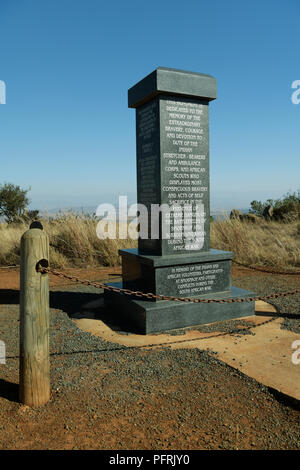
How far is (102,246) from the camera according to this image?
1014 cm

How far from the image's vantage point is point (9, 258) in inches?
400

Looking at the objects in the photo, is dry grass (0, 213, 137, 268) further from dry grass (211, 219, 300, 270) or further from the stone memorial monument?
the stone memorial monument

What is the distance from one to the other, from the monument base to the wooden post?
72.5 inches

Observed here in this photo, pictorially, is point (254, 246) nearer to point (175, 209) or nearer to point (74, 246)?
point (74, 246)

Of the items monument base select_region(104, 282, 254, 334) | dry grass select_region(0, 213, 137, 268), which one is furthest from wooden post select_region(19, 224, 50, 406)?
dry grass select_region(0, 213, 137, 268)

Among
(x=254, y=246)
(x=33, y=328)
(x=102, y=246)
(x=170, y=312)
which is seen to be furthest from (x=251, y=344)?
(x=102, y=246)

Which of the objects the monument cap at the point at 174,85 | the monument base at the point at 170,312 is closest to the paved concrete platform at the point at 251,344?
the monument base at the point at 170,312

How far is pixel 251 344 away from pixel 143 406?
5.67 feet

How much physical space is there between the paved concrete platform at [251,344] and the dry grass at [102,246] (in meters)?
4.73

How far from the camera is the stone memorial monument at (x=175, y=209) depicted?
15.5 feet

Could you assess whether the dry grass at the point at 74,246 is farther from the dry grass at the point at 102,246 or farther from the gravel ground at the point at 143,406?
the gravel ground at the point at 143,406

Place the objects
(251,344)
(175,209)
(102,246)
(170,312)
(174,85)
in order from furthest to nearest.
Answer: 1. (102,246)
2. (175,209)
3. (174,85)
4. (170,312)
5. (251,344)


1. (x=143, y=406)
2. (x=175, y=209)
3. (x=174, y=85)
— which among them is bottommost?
(x=143, y=406)
